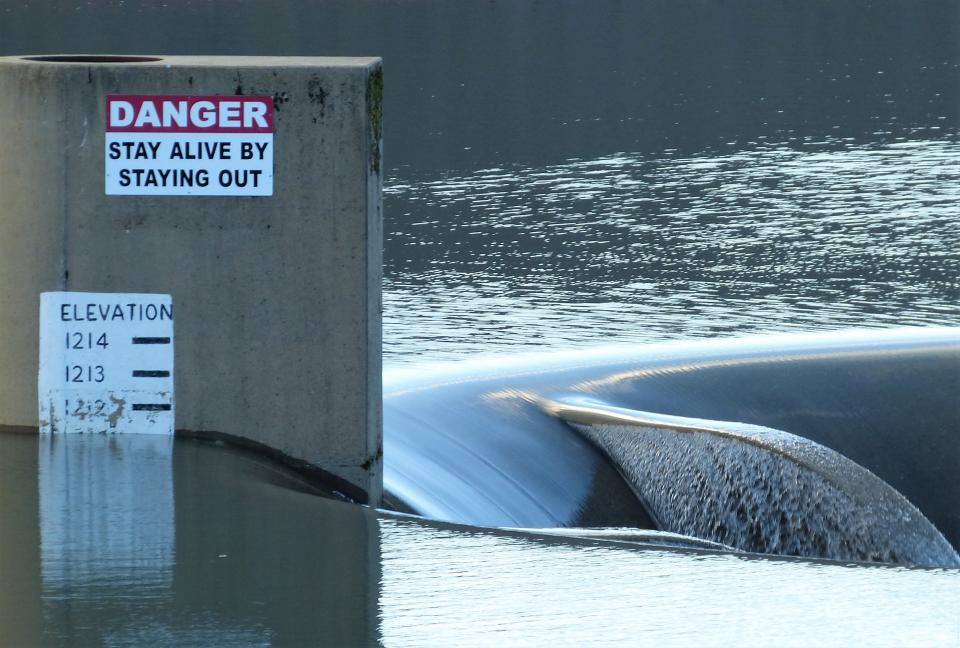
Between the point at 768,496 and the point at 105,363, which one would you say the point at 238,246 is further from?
the point at 768,496

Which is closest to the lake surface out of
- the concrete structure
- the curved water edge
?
the concrete structure

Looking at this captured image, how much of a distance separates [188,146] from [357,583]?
5.74ft

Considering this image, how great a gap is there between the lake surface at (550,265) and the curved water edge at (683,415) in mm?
1778

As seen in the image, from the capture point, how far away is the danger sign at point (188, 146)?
4.92 meters

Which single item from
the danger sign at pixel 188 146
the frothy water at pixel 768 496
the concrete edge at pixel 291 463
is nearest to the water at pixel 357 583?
the concrete edge at pixel 291 463

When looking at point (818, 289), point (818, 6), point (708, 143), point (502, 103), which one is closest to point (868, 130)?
point (708, 143)

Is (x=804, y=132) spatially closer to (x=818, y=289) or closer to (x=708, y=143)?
(x=708, y=143)

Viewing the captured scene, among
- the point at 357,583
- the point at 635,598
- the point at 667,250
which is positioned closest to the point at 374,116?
the point at 357,583

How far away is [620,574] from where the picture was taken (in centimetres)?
389

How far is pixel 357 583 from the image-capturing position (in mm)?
3842

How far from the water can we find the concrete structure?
420 millimetres

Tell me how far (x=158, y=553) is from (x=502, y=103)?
19.8m

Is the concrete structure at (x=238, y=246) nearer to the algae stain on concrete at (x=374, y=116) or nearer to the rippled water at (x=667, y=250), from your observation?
the algae stain on concrete at (x=374, y=116)

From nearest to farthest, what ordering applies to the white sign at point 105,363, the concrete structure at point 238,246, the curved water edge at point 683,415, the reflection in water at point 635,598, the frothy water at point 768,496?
1. the reflection in water at point 635,598
2. the concrete structure at point 238,246
3. the white sign at point 105,363
4. the frothy water at point 768,496
5. the curved water edge at point 683,415
